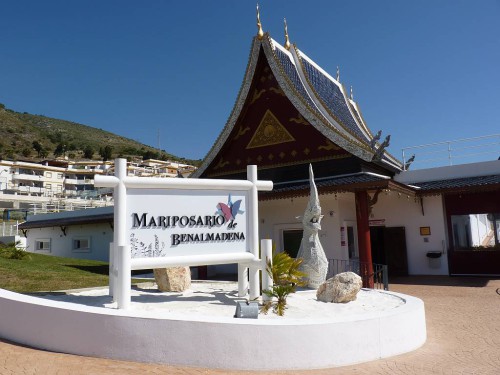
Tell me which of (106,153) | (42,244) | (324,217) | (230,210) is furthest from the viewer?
(106,153)

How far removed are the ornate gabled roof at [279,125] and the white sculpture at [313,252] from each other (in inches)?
159

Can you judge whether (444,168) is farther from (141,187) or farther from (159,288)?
(141,187)

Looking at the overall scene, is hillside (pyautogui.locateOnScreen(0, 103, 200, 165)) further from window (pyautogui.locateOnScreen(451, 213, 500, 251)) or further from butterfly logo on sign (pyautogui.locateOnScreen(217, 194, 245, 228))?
butterfly logo on sign (pyautogui.locateOnScreen(217, 194, 245, 228))

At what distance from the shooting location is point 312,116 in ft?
44.5

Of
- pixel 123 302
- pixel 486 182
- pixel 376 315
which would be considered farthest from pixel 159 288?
pixel 486 182

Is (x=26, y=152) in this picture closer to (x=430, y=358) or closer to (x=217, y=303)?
(x=217, y=303)

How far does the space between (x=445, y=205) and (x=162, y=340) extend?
1301 centimetres

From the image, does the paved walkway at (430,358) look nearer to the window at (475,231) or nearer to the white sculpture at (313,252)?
the white sculpture at (313,252)

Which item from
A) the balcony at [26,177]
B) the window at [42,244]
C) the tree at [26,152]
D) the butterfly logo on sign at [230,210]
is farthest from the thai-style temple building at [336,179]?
the tree at [26,152]

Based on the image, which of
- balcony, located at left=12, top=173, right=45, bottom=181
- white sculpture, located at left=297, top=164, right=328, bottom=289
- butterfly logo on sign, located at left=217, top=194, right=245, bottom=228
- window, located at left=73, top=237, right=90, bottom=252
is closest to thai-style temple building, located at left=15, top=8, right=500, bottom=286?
white sculpture, located at left=297, top=164, right=328, bottom=289

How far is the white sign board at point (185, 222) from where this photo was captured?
6797 mm

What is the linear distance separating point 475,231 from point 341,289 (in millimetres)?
10197

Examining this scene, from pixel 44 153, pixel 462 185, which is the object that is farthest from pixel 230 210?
pixel 44 153

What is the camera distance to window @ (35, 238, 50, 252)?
23.2 m
